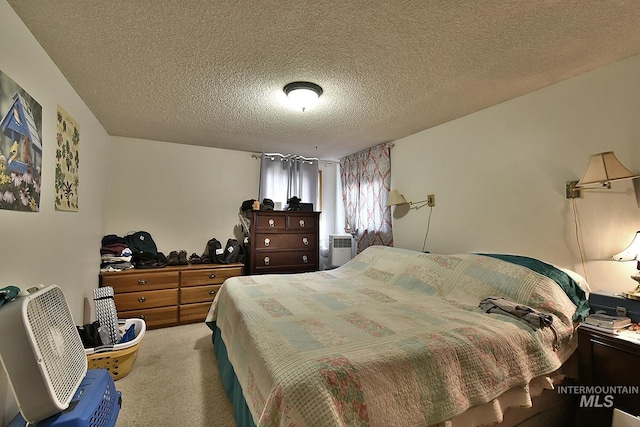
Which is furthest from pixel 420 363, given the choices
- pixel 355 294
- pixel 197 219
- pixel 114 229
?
pixel 114 229

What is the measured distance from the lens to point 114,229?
351 centimetres

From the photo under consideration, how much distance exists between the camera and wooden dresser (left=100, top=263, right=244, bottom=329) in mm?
3059

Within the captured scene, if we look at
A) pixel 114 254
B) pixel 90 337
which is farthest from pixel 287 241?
pixel 90 337

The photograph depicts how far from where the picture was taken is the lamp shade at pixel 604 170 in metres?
1.73

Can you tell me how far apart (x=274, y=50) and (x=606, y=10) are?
1.75 meters

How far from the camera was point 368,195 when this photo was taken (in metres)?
4.00

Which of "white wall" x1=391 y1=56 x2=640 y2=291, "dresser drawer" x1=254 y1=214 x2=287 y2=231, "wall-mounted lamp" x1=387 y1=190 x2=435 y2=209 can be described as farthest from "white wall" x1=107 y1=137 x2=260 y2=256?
"white wall" x1=391 y1=56 x2=640 y2=291

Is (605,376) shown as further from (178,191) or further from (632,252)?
(178,191)

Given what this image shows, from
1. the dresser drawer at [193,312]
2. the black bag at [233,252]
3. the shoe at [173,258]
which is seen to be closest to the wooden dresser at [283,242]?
the black bag at [233,252]

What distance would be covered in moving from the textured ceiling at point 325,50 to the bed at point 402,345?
141 centimetres

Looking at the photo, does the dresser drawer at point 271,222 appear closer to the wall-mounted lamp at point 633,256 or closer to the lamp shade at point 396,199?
the lamp shade at point 396,199

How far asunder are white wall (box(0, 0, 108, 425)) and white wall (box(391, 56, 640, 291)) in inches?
123

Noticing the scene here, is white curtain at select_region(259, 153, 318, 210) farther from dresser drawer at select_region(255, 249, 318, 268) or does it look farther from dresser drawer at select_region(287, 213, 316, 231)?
dresser drawer at select_region(255, 249, 318, 268)

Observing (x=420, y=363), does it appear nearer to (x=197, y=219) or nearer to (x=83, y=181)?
(x=83, y=181)
